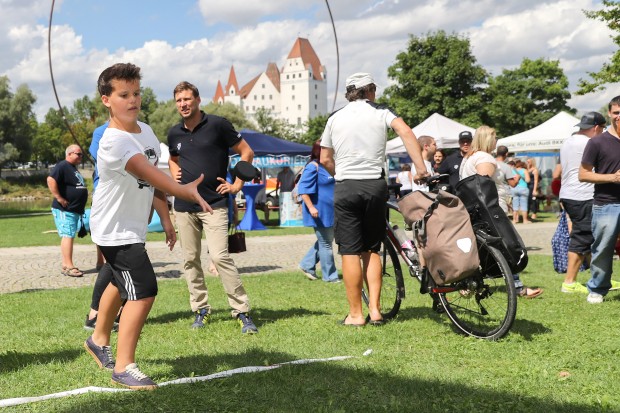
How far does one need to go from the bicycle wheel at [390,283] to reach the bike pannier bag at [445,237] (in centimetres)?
83

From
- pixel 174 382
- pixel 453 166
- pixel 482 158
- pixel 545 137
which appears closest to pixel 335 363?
pixel 174 382

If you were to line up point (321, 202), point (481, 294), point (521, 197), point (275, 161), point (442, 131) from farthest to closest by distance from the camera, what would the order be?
1. point (442, 131)
2. point (275, 161)
3. point (521, 197)
4. point (321, 202)
5. point (481, 294)

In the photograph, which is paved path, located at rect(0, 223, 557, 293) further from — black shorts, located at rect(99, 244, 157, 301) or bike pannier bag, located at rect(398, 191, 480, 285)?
black shorts, located at rect(99, 244, 157, 301)

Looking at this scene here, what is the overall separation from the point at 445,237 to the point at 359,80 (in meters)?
1.50

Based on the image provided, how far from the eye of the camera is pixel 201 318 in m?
6.57

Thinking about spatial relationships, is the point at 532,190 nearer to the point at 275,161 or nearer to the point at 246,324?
the point at 275,161

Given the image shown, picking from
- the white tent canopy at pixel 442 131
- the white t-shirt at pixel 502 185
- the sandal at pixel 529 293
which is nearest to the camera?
the white t-shirt at pixel 502 185

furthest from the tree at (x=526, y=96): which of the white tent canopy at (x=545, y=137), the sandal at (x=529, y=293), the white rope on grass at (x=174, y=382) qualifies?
the white rope on grass at (x=174, y=382)

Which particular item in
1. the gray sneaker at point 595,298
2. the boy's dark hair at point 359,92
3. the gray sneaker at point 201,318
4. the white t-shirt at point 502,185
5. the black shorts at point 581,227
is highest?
the boy's dark hair at point 359,92

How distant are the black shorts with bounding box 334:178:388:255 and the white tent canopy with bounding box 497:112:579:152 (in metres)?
18.7

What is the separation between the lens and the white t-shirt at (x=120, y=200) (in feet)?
14.3

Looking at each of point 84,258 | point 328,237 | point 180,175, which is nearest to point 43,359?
point 180,175

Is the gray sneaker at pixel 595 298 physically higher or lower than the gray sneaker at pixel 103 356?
lower

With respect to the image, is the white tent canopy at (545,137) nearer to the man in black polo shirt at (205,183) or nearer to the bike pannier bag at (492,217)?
the bike pannier bag at (492,217)
